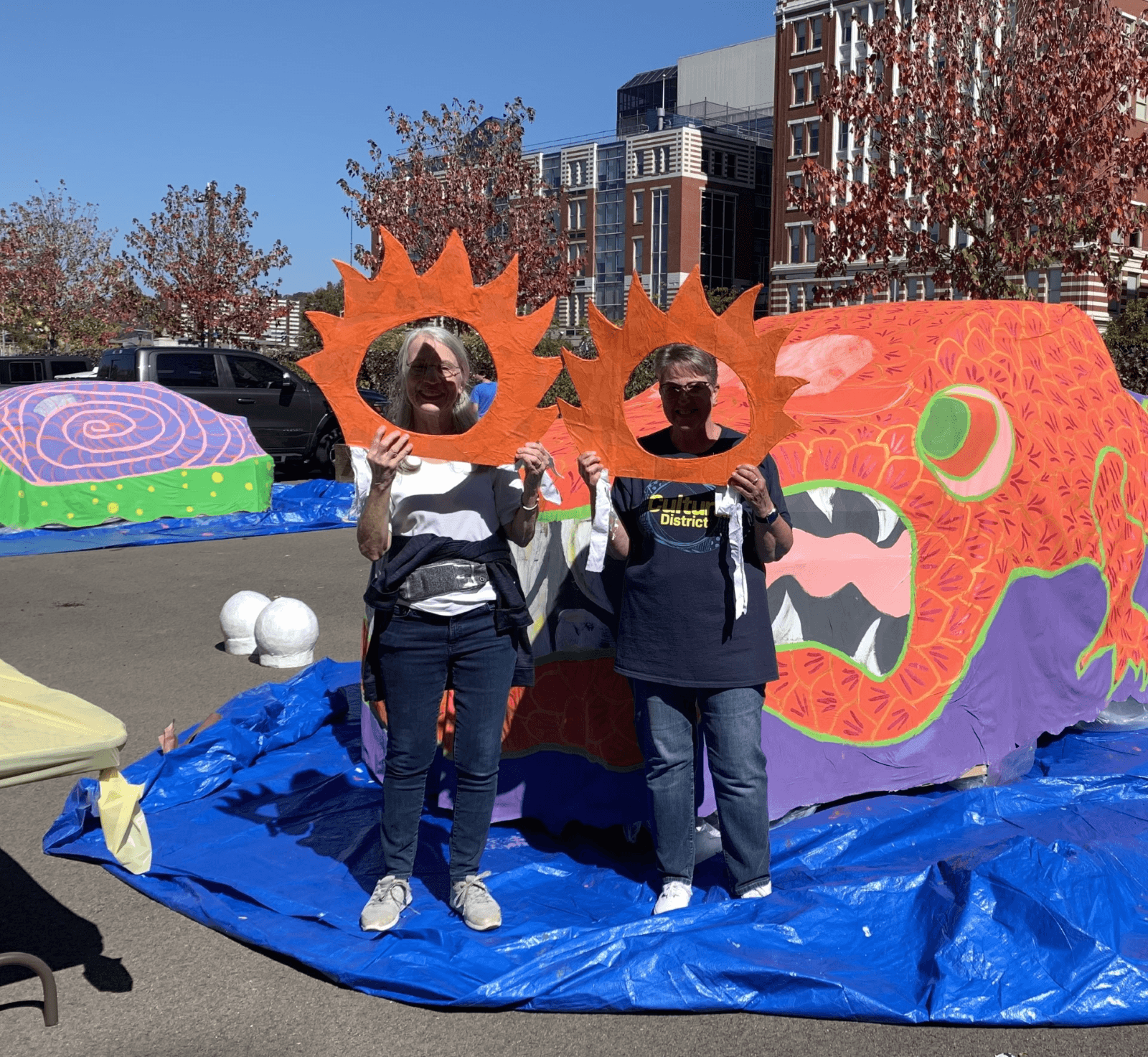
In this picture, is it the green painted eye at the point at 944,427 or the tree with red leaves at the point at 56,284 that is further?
the tree with red leaves at the point at 56,284

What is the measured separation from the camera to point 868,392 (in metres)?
4.59

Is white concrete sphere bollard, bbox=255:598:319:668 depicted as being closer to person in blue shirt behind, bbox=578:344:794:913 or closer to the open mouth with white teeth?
the open mouth with white teeth

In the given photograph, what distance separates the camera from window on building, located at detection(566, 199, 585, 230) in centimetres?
7962

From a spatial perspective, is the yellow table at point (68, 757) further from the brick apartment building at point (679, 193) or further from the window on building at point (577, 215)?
the window on building at point (577, 215)

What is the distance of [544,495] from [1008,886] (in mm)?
1719

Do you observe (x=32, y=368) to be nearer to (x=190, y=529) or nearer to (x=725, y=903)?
(x=190, y=529)

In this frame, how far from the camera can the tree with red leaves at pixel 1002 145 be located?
11.9 meters

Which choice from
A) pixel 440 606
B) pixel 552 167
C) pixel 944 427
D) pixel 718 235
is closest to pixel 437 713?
pixel 440 606

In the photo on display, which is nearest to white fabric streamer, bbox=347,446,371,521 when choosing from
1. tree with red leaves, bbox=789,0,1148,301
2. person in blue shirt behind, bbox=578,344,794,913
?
person in blue shirt behind, bbox=578,344,794,913

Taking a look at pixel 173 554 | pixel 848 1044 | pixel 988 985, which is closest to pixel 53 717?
pixel 848 1044

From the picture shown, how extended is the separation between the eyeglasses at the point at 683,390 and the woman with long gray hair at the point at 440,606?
15.1 inches

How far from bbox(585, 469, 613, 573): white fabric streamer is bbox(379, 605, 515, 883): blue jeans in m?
0.32

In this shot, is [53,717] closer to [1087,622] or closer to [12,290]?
[1087,622]

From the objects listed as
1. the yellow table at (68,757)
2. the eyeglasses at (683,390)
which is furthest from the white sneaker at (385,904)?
the eyeglasses at (683,390)
